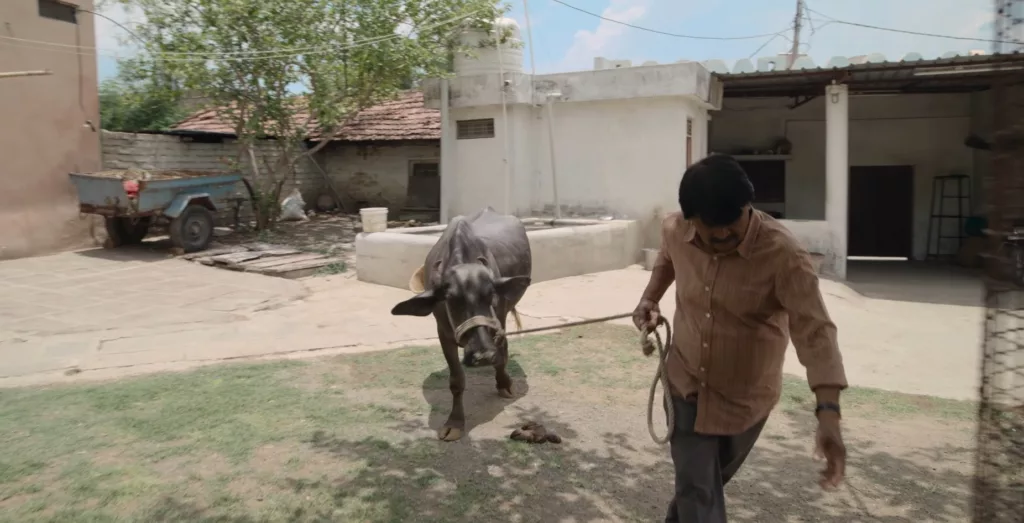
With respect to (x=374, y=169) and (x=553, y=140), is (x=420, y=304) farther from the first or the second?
(x=374, y=169)

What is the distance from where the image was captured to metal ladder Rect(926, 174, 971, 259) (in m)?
14.1

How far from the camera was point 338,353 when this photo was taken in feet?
21.6

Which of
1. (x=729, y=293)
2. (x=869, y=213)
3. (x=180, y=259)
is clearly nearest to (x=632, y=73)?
(x=869, y=213)

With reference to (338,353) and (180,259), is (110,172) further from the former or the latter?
(338,353)

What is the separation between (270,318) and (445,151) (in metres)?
6.11

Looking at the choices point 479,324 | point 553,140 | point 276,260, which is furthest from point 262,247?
point 479,324

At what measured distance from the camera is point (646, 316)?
2.91 meters

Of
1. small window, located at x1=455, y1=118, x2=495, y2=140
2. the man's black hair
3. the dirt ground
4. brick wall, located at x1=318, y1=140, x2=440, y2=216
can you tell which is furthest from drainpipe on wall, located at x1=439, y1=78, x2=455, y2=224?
the man's black hair

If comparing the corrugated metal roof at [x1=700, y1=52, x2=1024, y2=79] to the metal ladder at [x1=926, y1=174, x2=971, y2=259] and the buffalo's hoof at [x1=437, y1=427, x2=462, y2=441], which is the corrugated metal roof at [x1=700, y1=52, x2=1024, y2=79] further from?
the buffalo's hoof at [x1=437, y1=427, x2=462, y2=441]

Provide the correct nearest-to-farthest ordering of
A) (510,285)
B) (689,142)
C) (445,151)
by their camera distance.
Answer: (510,285), (689,142), (445,151)

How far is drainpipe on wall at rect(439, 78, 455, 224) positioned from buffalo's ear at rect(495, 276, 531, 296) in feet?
28.9

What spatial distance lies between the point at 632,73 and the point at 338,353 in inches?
291

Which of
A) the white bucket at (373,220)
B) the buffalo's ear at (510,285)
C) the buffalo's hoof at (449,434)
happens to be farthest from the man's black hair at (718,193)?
the white bucket at (373,220)

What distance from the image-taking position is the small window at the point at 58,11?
1154 cm
